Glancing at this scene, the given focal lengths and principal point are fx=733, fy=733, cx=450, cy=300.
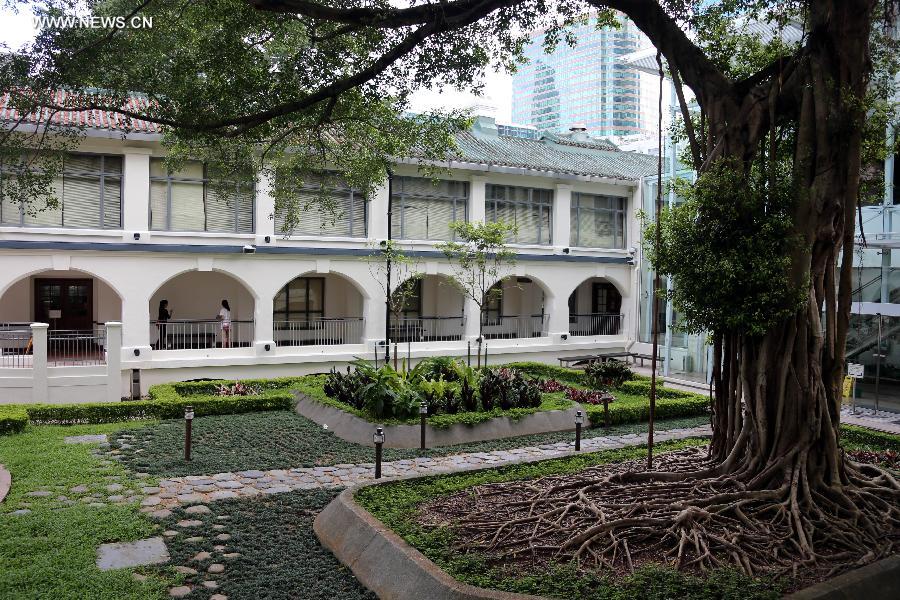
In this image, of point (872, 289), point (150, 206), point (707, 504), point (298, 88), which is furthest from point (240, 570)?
point (872, 289)

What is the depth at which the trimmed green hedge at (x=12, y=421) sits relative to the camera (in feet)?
40.7

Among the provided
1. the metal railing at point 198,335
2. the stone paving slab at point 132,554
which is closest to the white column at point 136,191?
the metal railing at point 198,335

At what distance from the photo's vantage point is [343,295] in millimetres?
24531

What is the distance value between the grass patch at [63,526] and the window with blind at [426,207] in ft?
41.3

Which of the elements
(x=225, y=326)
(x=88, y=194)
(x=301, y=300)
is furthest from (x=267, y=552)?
(x=301, y=300)

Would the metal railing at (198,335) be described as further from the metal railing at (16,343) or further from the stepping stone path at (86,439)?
the stepping stone path at (86,439)

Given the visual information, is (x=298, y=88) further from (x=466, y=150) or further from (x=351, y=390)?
(x=466, y=150)

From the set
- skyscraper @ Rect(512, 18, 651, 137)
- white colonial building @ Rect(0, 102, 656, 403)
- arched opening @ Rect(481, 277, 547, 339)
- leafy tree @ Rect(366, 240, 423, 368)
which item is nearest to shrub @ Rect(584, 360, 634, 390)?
white colonial building @ Rect(0, 102, 656, 403)

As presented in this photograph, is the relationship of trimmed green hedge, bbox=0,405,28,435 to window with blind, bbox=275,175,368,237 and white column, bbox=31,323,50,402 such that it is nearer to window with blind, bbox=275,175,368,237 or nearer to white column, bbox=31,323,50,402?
white column, bbox=31,323,50,402

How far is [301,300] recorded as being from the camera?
78.3ft

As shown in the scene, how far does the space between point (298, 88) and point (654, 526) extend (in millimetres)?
6334

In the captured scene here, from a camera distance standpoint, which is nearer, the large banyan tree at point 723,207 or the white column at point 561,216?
Result: the large banyan tree at point 723,207

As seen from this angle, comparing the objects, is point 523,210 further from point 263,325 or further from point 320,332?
point 263,325

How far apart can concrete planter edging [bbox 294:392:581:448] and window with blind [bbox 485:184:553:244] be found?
10.8 m
